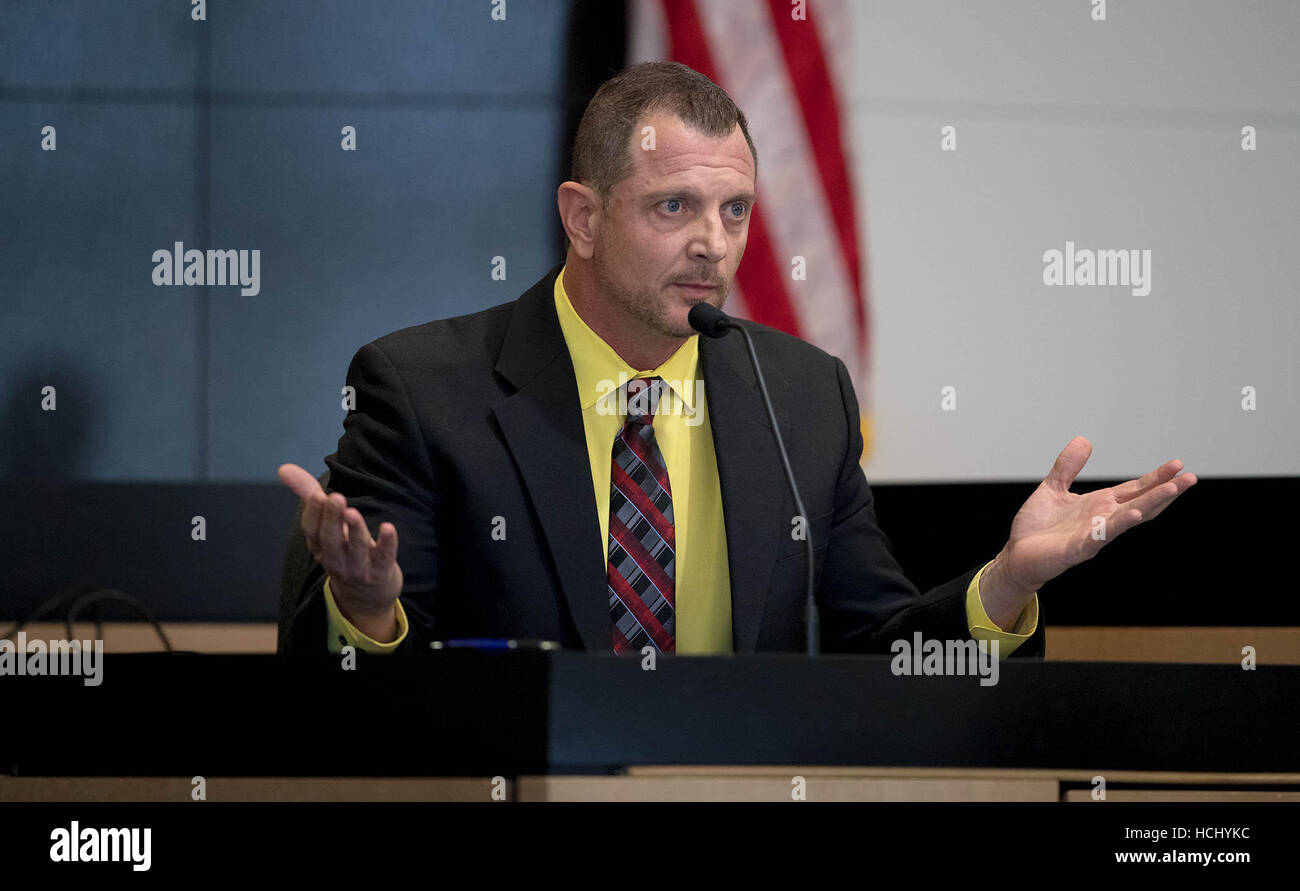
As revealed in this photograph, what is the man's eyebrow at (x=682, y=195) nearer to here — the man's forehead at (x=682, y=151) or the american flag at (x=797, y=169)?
the man's forehead at (x=682, y=151)

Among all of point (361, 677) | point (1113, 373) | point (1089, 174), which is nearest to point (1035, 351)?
point (1113, 373)

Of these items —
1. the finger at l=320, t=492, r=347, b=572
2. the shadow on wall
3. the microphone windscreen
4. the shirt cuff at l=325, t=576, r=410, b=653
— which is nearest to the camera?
the finger at l=320, t=492, r=347, b=572

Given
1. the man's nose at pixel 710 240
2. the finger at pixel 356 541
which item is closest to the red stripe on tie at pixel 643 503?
the man's nose at pixel 710 240

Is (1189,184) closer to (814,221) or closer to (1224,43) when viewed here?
(1224,43)

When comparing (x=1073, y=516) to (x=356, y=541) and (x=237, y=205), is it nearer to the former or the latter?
(x=356, y=541)

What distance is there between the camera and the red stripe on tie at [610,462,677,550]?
1.82m

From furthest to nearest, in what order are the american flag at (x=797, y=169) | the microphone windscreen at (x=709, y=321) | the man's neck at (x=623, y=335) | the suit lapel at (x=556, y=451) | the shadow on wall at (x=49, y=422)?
the american flag at (x=797, y=169)
the shadow on wall at (x=49, y=422)
the man's neck at (x=623, y=335)
the suit lapel at (x=556, y=451)
the microphone windscreen at (x=709, y=321)

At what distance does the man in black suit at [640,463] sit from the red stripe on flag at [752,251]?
3.54ft

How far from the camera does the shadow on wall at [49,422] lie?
3.01 m

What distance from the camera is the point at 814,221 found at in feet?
10.3

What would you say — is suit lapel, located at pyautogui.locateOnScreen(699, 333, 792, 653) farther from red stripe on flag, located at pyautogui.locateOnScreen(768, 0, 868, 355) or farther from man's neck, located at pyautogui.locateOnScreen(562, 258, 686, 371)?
red stripe on flag, located at pyautogui.locateOnScreen(768, 0, 868, 355)

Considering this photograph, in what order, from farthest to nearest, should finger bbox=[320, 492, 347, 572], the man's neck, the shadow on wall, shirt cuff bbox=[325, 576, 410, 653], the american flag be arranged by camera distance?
the american flag < the shadow on wall < the man's neck < shirt cuff bbox=[325, 576, 410, 653] < finger bbox=[320, 492, 347, 572]

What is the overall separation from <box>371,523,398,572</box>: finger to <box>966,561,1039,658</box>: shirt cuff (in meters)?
0.71

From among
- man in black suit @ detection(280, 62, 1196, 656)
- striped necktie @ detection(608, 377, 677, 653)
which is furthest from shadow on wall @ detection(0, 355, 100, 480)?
striped necktie @ detection(608, 377, 677, 653)
